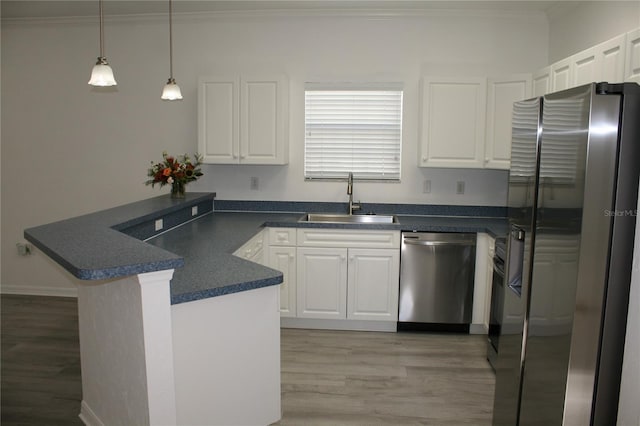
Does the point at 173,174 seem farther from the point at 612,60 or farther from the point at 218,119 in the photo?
the point at 612,60

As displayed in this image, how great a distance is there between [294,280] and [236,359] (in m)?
1.85

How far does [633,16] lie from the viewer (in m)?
2.97

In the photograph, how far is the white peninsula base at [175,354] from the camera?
1.90 m

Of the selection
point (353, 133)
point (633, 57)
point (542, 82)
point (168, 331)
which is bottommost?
point (168, 331)

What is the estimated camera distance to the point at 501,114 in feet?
13.2

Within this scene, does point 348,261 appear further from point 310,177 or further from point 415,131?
point 415,131

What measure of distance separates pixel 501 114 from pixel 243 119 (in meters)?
2.16

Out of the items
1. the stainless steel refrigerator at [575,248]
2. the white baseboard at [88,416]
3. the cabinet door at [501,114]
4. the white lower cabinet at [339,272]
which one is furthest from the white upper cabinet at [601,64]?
the white baseboard at [88,416]

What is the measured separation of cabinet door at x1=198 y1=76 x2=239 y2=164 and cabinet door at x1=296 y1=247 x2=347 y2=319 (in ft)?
3.64

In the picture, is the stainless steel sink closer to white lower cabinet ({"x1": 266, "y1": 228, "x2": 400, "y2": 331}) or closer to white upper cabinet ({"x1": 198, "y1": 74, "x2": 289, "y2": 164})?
white lower cabinet ({"x1": 266, "y1": 228, "x2": 400, "y2": 331})

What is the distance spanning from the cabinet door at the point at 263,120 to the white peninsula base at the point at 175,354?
Result: 7.01 ft

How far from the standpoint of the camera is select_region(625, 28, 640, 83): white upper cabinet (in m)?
2.35

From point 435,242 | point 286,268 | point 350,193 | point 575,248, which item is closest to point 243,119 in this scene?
point 350,193

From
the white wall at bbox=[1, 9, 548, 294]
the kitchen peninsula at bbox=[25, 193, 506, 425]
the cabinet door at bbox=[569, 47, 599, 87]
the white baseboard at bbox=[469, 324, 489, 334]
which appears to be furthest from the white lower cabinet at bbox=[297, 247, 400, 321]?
the cabinet door at bbox=[569, 47, 599, 87]
